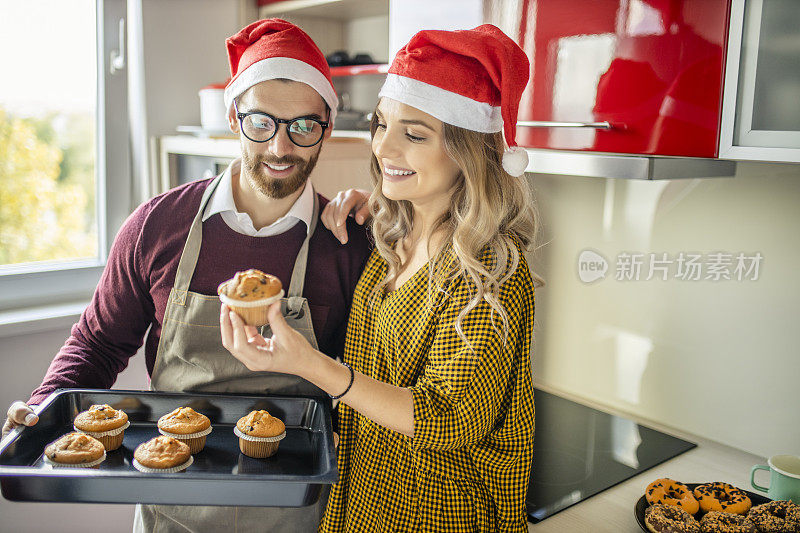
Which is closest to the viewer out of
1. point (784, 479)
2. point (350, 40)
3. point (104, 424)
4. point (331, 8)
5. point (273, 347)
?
point (273, 347)

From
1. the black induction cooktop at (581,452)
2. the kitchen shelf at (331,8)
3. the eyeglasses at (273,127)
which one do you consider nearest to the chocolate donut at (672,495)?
the black induction cooktop at (581,452)

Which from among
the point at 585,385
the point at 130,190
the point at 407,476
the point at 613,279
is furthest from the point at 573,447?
the point at 130,190

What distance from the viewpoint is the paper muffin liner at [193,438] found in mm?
1293

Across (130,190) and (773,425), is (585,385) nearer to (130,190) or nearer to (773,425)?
(773,425)

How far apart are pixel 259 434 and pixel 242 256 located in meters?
0.37

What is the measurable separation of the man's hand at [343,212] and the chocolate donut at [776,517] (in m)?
0.93

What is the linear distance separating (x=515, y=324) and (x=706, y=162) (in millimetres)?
563

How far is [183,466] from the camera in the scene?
1.24 metres

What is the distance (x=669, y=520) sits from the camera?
1239 millimetres

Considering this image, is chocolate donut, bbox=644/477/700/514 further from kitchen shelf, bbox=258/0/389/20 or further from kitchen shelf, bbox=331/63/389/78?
kitchen shelf, bbox=258/0/389/20

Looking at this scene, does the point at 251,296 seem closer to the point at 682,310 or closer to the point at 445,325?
the point at 445,325

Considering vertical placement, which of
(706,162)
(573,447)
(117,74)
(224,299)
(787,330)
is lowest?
(573,447)

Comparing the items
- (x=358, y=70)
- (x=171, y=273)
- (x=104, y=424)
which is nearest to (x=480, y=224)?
(x=171, y=273)

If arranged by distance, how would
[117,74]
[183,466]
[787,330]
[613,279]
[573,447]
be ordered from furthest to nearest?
[117,74] < [613,279] < [573,447] < [787,330] < [183,466]
